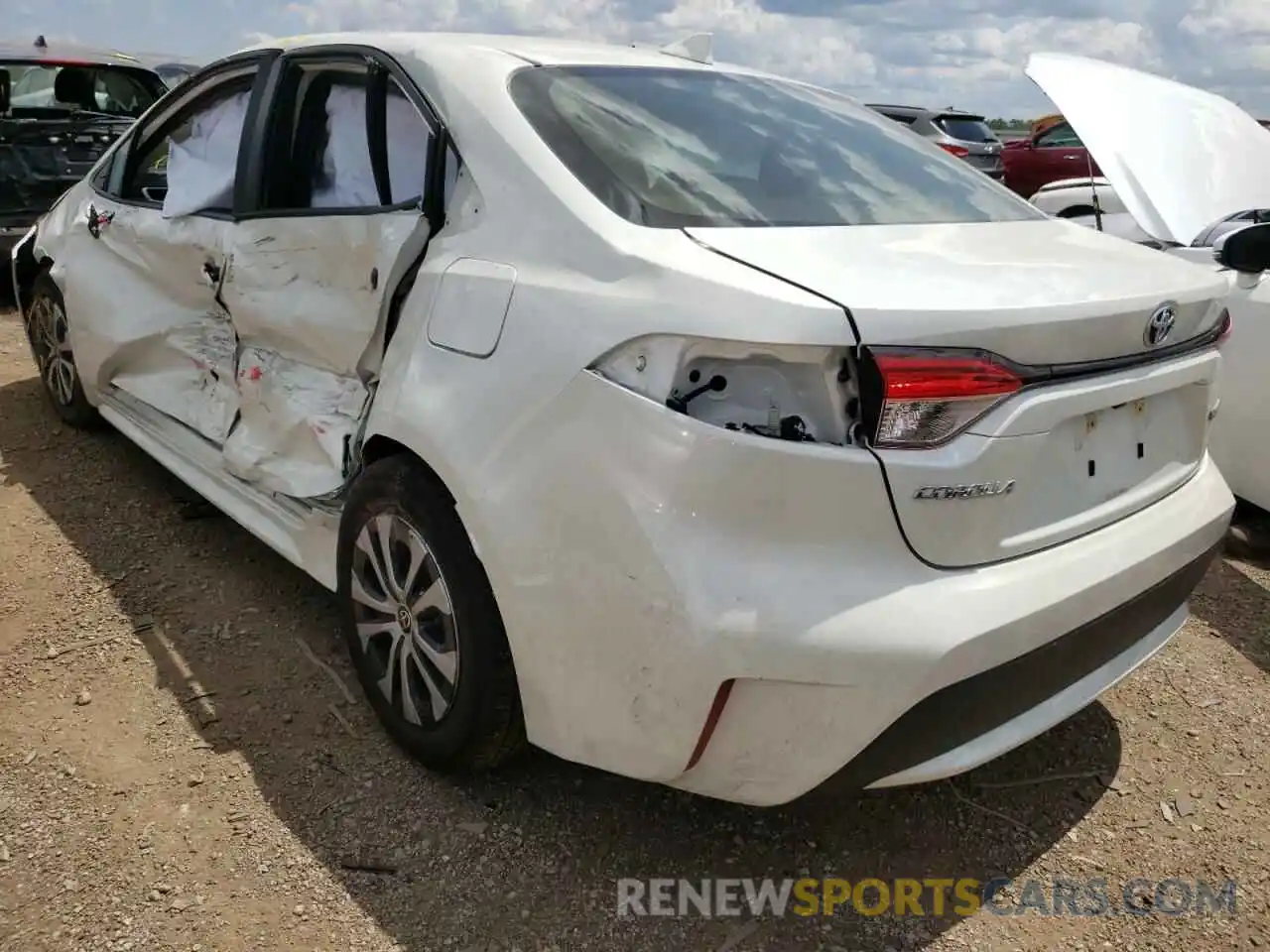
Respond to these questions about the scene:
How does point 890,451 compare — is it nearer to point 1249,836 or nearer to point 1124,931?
point 1124,931

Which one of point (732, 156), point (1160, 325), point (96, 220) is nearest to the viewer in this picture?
point (1160, 325)

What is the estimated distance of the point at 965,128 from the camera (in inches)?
556

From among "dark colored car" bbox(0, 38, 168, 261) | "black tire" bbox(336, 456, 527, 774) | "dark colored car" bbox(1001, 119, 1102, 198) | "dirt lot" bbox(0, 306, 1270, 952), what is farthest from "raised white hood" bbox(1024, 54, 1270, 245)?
"dark colored car" bbox(1001, 119, 1102, 198)

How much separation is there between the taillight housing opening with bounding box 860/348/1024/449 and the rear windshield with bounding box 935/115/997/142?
1337cm

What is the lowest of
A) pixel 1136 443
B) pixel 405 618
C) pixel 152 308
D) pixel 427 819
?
pixel 427 819

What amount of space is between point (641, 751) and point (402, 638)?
771mm

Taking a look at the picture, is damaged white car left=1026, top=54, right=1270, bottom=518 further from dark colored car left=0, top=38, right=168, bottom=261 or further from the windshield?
dark colored car left=0, top=38, right=168, bottom=261

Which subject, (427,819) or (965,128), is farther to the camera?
(965,128)

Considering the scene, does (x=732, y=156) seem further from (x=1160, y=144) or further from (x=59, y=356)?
(x=59, y=356)

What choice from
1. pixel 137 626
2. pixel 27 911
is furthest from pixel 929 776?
pixel 137 626

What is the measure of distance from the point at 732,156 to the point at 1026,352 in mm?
→ 871

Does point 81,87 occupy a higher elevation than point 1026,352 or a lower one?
lower

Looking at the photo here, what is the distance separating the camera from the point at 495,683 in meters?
2.13

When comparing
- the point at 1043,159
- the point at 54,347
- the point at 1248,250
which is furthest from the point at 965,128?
the point at 54,347
